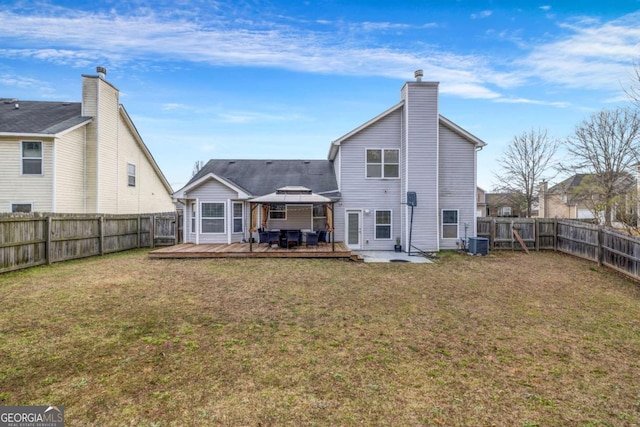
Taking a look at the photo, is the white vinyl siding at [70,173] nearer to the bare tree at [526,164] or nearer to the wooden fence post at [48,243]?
the wooden fence post at [48,243]

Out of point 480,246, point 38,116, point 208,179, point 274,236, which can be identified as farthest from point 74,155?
point 480,246

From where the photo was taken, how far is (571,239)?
12617 millimetres

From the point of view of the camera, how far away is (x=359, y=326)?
504cm

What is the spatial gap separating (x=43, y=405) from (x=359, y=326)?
13.2 ft

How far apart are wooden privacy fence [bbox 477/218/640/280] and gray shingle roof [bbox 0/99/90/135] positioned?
67.0ft

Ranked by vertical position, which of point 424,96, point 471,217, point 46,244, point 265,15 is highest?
point 265,15

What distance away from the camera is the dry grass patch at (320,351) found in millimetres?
2871

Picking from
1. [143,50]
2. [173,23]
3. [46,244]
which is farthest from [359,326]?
[143,50]

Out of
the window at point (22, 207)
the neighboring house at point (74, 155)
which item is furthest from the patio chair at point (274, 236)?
the window at point (22, 207)

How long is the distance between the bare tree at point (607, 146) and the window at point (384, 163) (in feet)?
49.9

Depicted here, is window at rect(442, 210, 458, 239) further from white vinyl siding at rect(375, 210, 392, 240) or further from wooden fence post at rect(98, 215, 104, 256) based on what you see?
wooden fence post at rect(98, 215, 104, 256)

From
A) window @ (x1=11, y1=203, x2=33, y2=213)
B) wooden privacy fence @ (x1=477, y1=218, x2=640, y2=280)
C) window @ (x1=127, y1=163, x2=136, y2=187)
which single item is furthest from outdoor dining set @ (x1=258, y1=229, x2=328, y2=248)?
window @ (x1=11, y1=203, x2=33, y2=213)

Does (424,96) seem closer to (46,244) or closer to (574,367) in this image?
(574,367)

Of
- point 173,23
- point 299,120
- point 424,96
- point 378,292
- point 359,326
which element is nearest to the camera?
point 359,326
